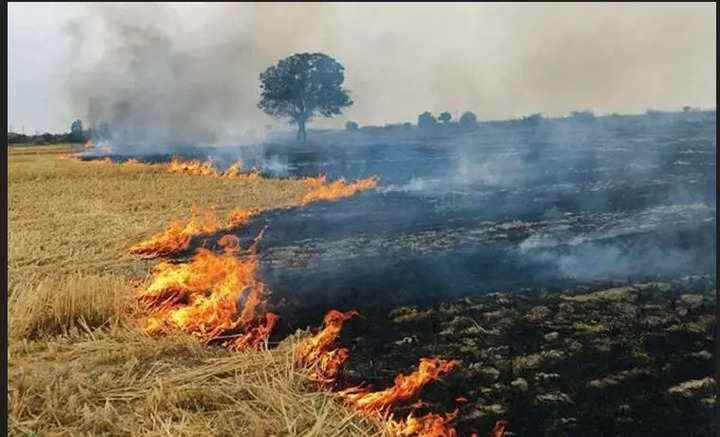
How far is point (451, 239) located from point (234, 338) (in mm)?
3486

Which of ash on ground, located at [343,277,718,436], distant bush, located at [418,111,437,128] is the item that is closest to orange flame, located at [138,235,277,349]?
ash on ground, located at [343,277,718,436]

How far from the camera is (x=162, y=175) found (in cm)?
744

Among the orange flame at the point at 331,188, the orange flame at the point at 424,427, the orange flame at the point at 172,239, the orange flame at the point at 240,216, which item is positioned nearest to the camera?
the orange flame at the point at 424,427

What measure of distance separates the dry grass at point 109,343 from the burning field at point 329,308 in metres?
0.02

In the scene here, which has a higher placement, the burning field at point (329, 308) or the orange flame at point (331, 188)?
the orange flame at point (331, 188)

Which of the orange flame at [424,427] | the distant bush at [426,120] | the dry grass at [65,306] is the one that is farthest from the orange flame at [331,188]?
the orange flame at [424,427]

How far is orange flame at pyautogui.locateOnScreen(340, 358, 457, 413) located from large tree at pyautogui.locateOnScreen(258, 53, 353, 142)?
310cm

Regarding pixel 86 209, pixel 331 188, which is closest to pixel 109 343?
pixel 86 209

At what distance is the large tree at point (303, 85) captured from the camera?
6457mm

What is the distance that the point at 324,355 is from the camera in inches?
199

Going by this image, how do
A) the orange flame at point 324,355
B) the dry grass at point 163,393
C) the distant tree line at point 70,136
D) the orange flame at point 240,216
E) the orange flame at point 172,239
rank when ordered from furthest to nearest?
the orange flame at point 240,216 → the orange flame at point 172,239 → the distant tree line at point 70,136 → the orange flame at point 324,355 → the dry grass at point 163,393

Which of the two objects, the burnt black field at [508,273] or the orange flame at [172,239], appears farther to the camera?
the orange flame at [172,239]

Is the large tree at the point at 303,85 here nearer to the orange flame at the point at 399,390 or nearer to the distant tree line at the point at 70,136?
the distant tree line at the point at 70,136

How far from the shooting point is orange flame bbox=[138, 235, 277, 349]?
5594 millimetres
